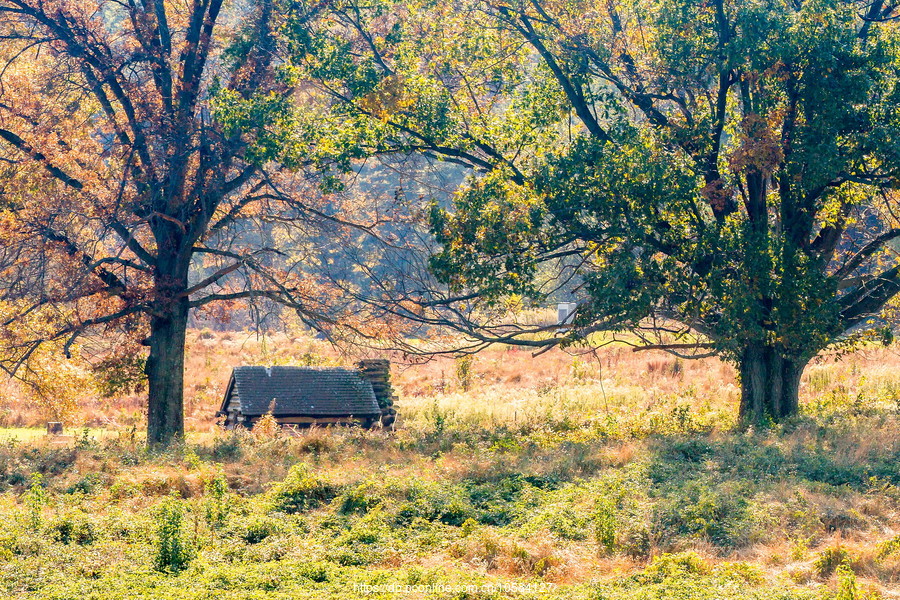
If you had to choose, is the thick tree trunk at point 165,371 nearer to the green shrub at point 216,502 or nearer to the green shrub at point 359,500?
the green shrub at point 216,502

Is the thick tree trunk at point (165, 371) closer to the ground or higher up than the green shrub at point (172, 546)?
higher up

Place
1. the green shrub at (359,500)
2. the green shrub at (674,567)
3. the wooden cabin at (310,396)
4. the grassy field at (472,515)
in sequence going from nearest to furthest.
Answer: the grassy field at (472,515) → the green shrub at (674,567) → the green shrub at (359,500) → the wooden cabin at (310,396)

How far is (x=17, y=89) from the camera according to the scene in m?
17.9

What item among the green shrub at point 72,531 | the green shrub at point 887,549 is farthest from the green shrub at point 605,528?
the green shrub at point 72,531

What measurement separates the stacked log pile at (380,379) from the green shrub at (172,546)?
15.3m

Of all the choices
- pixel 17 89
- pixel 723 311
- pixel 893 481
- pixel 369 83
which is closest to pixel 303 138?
pixel 369 83

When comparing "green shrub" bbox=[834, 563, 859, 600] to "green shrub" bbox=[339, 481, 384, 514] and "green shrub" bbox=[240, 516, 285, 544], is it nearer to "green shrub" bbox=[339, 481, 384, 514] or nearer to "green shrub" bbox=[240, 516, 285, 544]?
"green shrub" bbox=[339, 481, 384, 514]

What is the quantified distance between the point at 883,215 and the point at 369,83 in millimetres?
10474

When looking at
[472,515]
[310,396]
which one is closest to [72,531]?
[472,515]

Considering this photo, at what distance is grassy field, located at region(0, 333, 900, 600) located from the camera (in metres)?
8.09

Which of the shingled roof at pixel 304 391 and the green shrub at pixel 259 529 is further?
the shingled roof at pixel 304 391

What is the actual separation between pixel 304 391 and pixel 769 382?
1172 centimetres

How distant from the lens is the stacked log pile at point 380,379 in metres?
24.7

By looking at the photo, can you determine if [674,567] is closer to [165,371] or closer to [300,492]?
[300,492]
